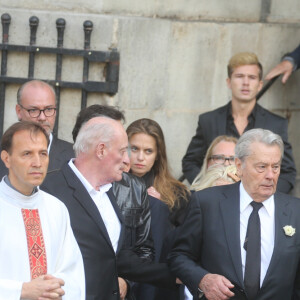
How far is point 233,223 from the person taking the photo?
18.1 feet

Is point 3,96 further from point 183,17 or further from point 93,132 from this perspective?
point 93,132

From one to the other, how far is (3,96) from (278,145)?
10.1 feet

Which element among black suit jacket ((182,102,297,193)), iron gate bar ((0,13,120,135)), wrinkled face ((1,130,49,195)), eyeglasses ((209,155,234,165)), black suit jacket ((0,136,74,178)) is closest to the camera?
wrinkled face ((1,130,49,195))

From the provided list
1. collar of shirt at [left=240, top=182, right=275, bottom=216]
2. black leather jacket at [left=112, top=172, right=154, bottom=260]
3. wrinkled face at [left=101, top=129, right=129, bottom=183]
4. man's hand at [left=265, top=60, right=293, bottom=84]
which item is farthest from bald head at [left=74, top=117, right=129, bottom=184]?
man's hand at [left=265, top=60, right=293, bottom=84]

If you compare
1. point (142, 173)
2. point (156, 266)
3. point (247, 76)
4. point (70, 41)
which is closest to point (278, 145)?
point (156, 266)

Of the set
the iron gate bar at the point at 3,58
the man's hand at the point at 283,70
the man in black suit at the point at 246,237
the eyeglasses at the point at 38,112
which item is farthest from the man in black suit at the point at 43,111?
the man's hand at the point at 283,70

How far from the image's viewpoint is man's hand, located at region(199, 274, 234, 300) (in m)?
5.30

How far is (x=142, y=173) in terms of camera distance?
697 centimetres

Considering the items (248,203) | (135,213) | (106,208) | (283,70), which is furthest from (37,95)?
(283,70)

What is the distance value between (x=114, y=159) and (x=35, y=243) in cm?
86

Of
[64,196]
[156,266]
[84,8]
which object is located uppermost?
[84,8]

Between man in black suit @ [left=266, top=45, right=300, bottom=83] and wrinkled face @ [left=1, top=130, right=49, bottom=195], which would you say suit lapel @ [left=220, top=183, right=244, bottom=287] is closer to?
wrinkled face @ [left=1, top=130, right=49, bottom=195]

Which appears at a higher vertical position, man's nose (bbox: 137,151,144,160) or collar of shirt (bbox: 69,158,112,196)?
man's nose (bbox: 137,151,144,160)

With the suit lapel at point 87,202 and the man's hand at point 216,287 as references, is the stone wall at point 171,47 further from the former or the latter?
the man's hand at point 216,287
